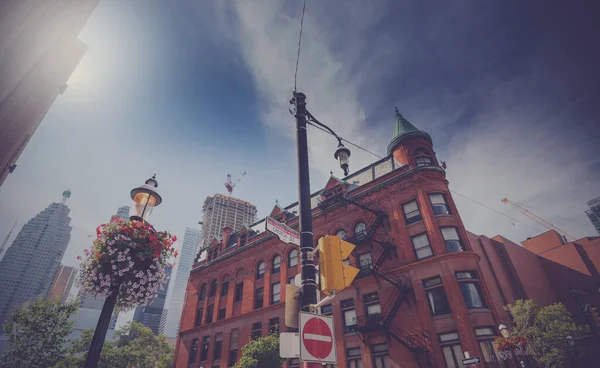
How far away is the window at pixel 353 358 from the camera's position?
2233 centimetres

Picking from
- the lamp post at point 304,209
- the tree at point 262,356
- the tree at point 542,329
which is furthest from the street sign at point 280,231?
the tree at point 542,329

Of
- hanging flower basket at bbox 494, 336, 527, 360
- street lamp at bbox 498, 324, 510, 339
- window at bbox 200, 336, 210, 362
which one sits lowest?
hanging flower basket at bbox 494, 336, 527, 360

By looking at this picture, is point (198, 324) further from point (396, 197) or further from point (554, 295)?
point (554, 295)

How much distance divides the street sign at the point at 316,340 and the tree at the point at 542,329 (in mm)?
32417

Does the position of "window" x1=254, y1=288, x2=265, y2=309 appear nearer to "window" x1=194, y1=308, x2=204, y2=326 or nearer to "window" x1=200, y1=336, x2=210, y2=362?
"window" x1=200, y1=336, x2=210, y2=362

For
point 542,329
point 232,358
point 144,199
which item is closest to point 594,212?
point 542,329

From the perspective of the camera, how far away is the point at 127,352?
4934cm

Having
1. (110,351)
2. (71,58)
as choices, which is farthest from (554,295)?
(110,351)

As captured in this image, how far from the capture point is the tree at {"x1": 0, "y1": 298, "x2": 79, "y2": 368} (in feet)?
89.0

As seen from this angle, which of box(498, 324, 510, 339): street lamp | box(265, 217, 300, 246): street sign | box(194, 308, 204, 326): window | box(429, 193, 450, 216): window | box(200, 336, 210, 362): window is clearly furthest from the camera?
box(194, 308, 204, 326): window

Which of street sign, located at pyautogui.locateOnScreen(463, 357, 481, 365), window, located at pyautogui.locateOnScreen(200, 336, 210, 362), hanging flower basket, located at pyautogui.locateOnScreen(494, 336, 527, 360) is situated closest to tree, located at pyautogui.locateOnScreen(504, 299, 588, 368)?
hanging flower basket, located at pyautogui.locateOnScreen(494, 336, 527, 360)

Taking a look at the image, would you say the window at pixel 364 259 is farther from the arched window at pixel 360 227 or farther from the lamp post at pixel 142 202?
the lamp post at pixel 142 202

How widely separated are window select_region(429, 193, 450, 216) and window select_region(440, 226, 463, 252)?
4.69ft

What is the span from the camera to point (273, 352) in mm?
23109
